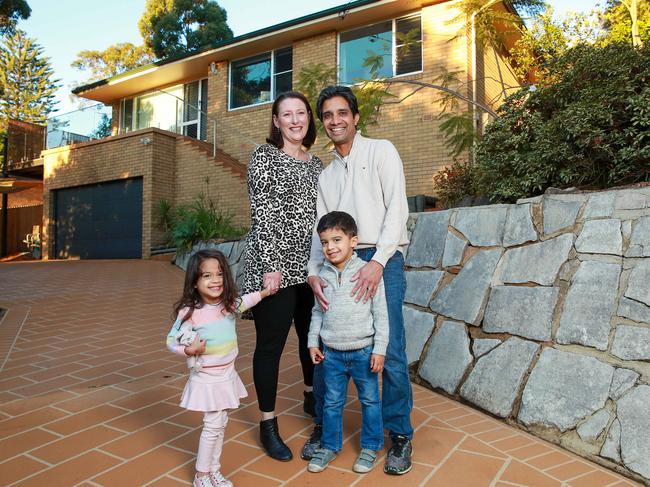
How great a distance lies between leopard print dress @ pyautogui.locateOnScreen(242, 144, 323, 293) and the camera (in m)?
2.52

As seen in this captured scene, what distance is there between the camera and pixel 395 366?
2.44m

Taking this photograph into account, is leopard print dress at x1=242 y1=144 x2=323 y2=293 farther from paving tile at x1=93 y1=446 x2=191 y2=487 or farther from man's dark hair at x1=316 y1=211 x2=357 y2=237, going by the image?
paving tile at x1=93 y1=446 x2=191 y2=487

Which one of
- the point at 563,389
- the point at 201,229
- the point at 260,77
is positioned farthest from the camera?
the point at 260,77

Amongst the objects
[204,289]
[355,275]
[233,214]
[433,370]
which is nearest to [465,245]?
[433,370]

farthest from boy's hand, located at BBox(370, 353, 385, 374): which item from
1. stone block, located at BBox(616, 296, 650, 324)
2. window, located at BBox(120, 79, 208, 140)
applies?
window, located at BBox(120, 79, 208, 140)

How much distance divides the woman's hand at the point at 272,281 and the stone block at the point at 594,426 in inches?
67.4

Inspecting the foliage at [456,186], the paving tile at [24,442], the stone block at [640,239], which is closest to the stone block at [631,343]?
the stone block at [640,239]

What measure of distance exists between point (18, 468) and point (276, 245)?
1.60m

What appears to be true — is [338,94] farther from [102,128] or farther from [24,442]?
[102,128]

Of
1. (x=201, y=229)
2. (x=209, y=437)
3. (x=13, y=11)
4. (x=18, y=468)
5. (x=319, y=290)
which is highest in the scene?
(x=13, y=11)

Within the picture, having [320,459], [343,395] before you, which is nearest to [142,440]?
[320,459]

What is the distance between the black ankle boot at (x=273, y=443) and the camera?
8.19ft

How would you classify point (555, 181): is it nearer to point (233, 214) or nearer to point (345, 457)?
point (345, 457)

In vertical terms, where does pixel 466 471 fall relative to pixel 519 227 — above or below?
below
